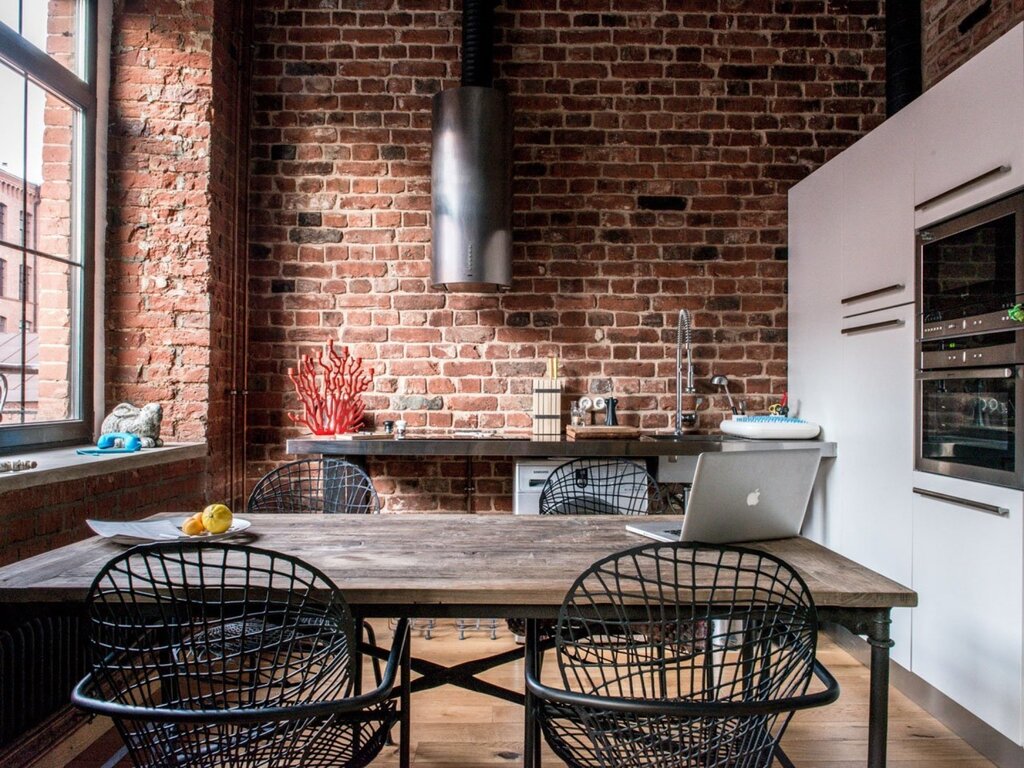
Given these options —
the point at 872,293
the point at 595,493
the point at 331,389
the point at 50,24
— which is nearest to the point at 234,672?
the point at 595,493

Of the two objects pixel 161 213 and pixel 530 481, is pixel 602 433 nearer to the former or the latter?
pixel 530 481

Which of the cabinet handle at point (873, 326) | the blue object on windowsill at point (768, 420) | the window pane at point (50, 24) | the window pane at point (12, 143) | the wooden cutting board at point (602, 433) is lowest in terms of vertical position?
the wooden cutting board at point (602, 433)

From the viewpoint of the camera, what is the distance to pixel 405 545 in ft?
6.43

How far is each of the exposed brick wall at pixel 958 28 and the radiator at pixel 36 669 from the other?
4010mm

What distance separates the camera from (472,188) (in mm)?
3551

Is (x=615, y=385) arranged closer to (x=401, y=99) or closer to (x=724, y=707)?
(x=401, y=99)

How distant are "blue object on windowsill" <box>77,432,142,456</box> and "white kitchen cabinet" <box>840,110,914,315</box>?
2.93 m

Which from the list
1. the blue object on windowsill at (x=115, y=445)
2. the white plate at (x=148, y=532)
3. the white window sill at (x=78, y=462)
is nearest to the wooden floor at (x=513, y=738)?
the white plate at (x=148, y=532)

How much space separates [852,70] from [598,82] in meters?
1.36

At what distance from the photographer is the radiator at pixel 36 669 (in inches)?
77.9

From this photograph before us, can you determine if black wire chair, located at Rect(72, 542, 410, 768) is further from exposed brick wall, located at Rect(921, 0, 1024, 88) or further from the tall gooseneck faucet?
exposed brick wall, located at Rect(921, 0, 1024, 88)

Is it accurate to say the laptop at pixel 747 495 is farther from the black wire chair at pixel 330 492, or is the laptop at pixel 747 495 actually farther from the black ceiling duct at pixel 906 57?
the black ceiling duct at pixel 906 57

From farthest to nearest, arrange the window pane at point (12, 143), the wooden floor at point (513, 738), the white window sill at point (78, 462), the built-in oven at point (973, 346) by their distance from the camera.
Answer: the window pane at point (12, 143) < the wooden floor at point (513, 738) < the built-in oven at point (973, 346) < the white window sill at point (78, 462)

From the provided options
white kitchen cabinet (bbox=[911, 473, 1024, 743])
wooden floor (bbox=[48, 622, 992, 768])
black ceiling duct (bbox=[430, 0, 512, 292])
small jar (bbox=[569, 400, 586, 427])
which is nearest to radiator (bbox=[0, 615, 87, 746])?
wooden floor (bbox=[48, 622, 992, 768])
